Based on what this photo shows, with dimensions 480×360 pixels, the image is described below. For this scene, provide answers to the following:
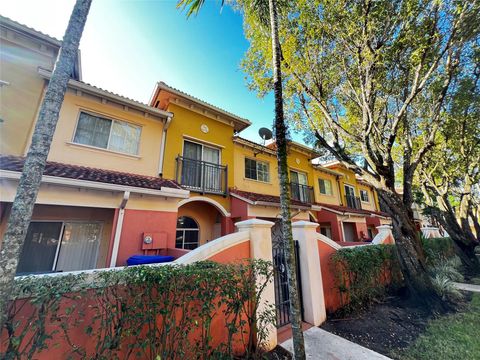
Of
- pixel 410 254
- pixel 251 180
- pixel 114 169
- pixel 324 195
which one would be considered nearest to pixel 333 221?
pixel 324 195

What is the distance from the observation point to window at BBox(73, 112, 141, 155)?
7.52 metres

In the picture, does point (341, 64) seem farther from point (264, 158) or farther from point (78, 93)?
point (78, 93)

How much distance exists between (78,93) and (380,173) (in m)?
11.8

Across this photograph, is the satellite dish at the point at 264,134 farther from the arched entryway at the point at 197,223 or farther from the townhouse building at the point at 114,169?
the arched entryway at the point at 197,223

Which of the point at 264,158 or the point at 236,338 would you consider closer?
the point at 236,338

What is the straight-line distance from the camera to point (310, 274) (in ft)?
17.0

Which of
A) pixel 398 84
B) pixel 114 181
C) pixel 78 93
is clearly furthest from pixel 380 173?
pixel 78 93

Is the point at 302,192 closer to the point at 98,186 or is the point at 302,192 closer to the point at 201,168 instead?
the point at 201,168

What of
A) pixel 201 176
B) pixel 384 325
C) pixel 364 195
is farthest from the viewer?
pixel 364 195

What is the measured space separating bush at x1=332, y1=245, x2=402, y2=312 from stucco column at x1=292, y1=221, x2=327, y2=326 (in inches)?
32.4

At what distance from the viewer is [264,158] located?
13141 mm

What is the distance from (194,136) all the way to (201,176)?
2.21 m

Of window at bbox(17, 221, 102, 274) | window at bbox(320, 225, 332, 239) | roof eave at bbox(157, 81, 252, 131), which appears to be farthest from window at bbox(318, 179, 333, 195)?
window at bbox(17, 221, 102, 274)

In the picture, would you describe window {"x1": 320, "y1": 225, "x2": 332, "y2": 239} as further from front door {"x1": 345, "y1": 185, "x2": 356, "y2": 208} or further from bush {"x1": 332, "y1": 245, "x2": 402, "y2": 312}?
bush {"x1": 332, "y1": 245, "x2": 402, "y2": 312}
